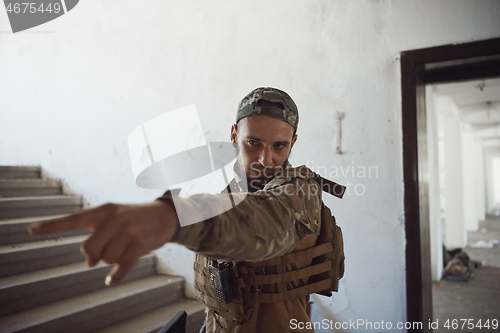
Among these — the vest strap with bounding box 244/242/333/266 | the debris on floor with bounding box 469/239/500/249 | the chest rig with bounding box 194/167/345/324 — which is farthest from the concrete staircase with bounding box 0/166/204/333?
the debris on floor with bounding box 469/239/500/249

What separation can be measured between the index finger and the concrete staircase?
200cm

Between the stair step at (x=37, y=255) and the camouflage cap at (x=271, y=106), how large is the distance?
2217mm

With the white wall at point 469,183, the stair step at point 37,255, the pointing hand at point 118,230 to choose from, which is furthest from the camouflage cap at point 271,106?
the white wall at point 469,183

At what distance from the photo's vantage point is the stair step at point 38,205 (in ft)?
9.30

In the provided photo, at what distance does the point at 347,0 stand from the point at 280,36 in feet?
1.49

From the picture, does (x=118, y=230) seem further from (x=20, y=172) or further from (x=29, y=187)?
(x=20, y=172)

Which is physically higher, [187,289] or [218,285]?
[218,285]

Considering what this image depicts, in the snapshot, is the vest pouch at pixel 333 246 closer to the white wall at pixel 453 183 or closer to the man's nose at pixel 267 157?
the man's nose at pixel 267 157

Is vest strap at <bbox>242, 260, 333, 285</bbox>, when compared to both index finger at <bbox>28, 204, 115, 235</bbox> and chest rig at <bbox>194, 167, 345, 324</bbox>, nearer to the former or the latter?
chest rig at <bbox>194, 167, 345, 324</bbox>

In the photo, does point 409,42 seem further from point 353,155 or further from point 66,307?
point 66,307

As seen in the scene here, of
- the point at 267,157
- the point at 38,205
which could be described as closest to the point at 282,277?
the point at 267,157

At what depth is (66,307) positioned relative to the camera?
86.1 inches

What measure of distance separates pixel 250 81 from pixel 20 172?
2.63 m

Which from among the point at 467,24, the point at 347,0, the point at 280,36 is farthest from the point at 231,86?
the point at 467,24
